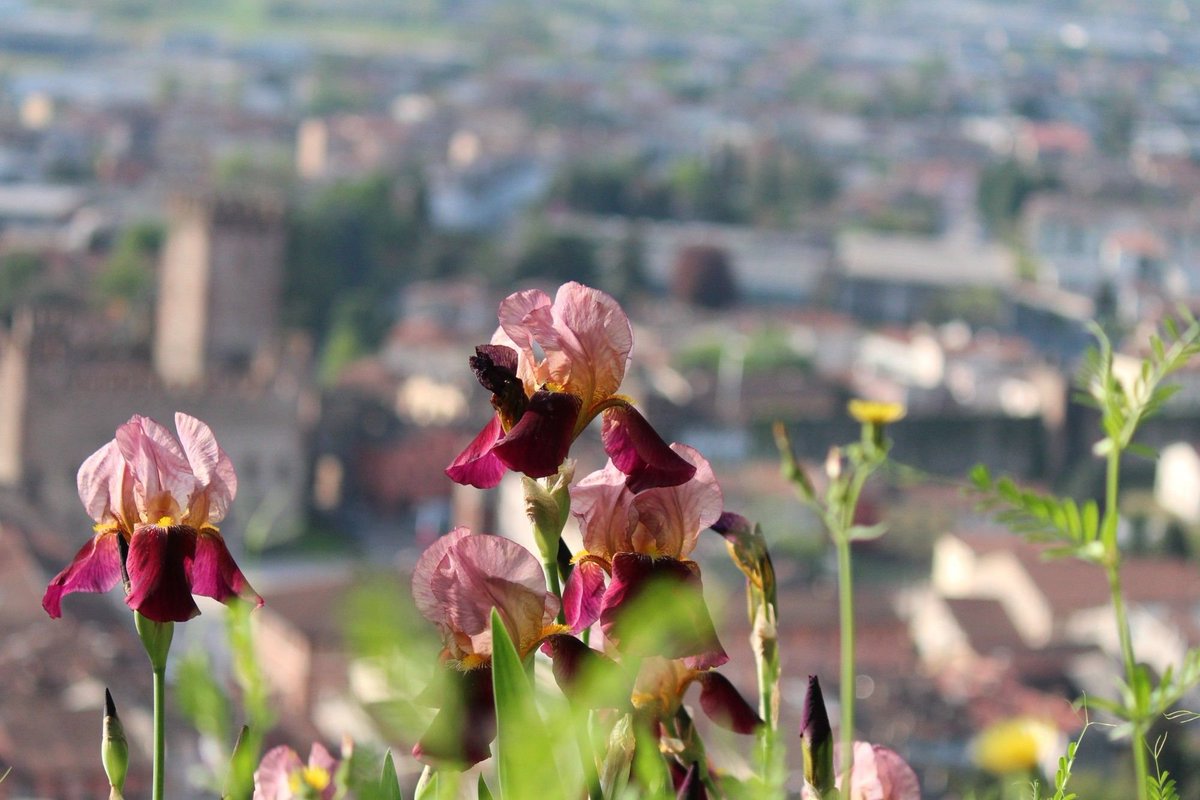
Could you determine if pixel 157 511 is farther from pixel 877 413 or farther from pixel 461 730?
pixel 877 413

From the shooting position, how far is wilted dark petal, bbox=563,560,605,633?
647 millimetres

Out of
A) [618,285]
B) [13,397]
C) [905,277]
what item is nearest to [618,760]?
[13,397]

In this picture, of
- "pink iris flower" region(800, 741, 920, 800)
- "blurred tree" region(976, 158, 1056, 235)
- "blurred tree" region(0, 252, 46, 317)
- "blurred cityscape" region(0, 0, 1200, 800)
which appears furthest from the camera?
"blurred tree" region(976, 158, 1056, 235)

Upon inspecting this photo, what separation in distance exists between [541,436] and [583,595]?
0.18ft

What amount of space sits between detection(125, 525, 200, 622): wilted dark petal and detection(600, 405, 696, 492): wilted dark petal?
139mm

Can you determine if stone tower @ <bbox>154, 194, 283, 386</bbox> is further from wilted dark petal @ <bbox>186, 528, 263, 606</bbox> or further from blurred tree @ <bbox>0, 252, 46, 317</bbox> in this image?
wilted dark petal @ <bbox>186, 528, 263, 606</bbox>

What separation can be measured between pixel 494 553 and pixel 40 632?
30.5ft

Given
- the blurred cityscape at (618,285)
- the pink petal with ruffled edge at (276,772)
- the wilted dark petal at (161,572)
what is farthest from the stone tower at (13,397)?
the wilted dark petal at (161,572)

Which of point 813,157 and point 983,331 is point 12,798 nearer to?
point 983,331

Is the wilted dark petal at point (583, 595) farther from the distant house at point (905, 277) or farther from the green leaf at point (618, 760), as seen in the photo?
the distant house at point (905, 277)

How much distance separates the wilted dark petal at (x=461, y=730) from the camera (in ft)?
2.00

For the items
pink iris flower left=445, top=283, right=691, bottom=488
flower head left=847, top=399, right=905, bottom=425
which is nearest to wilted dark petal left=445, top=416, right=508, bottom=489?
pink iris flower left=445, top=283, right=691, bottom=488

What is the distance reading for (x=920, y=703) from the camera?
10977 millimetres

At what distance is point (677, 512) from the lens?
67 cm
